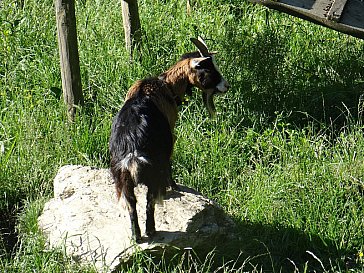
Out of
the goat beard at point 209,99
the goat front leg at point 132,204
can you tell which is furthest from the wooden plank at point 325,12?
the goat front leg at point 132,204

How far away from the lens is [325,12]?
280 inches

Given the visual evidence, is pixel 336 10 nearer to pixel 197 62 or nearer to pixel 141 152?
pixel 197 62

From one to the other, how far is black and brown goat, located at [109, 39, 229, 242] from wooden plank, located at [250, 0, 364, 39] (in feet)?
3.93

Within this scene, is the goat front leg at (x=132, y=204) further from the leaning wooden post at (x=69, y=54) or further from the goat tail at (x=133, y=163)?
the leaning wooden post at (x=69, y=54)

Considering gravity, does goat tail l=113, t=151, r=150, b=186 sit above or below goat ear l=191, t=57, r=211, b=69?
below

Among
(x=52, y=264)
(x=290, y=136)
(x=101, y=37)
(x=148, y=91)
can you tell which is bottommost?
(x=52, y=264)

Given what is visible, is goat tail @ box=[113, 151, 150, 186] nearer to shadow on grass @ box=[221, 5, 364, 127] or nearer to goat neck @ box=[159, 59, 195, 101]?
goat neck @ box=[159, 59, 195, 101]

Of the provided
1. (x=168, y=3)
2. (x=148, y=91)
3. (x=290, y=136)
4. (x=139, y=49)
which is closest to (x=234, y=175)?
(x=290, y=136)

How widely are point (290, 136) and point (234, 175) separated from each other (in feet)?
2.34

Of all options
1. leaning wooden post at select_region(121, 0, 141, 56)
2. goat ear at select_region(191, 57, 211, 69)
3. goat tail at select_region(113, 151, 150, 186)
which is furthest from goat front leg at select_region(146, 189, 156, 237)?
leaning wooden post at select_region(121, 0, 141, 56)

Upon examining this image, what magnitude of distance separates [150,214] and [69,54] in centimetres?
234

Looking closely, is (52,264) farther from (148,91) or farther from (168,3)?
(168,3)

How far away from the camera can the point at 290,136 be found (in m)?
7.20

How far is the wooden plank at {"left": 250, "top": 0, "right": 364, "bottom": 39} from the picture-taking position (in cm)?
710
